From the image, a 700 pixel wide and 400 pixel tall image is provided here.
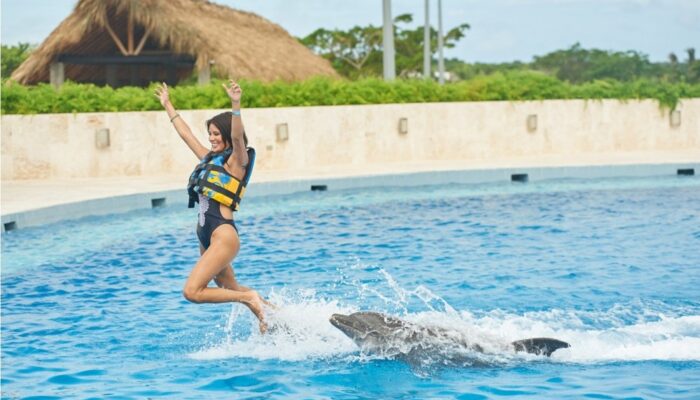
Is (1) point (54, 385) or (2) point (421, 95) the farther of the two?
(2) point (421, 95)

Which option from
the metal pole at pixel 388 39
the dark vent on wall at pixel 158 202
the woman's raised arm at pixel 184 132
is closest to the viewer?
the woman's raised arm at pixel 184 132

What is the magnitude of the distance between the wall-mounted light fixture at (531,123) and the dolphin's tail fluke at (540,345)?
1609 cm

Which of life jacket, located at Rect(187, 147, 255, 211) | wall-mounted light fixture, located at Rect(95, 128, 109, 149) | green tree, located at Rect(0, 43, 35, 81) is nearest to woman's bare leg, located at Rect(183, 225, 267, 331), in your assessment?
life jacket, located at Rect(187, 147, 255, 211)

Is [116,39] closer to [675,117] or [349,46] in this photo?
[675,117]

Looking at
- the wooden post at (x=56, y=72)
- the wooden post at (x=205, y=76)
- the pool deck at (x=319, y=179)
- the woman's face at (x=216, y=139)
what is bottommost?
the pool deck at (x=319, y=179)

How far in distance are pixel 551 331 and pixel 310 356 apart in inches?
78.1

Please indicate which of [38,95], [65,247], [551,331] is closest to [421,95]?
[38,95]

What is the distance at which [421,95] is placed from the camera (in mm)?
22828

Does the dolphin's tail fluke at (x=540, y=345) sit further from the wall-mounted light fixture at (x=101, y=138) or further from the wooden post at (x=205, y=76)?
the wooden post at (x=205, y=76)

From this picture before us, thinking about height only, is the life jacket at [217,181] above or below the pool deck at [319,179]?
above

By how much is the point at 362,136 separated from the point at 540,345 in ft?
48.3

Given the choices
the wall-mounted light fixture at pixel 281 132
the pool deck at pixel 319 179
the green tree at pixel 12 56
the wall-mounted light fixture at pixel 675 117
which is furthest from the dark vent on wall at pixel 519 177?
the green tree at pixel 12 56

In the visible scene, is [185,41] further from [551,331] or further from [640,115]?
[551,331]

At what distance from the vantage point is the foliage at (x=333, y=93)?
19375 mm
